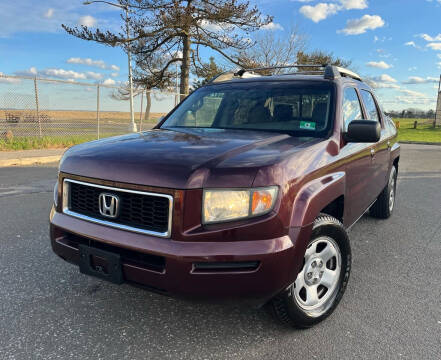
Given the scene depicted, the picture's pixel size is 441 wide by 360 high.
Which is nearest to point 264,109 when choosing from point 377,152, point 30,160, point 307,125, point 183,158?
point 307,125

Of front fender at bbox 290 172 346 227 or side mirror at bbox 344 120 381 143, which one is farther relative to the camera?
side mirror at bbox 344 120 381 143

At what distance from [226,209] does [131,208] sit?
586 mm

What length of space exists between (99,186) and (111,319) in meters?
1.01

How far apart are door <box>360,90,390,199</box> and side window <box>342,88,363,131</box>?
0.31 meters

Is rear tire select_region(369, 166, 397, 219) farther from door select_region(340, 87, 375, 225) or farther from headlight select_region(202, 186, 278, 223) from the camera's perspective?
headlight select_region(202, 186, 278, 223)

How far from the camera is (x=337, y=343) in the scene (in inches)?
92.7

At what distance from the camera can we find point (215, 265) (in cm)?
197

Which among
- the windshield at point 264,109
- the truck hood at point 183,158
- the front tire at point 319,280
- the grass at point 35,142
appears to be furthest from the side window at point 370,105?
the grass at point 35,142

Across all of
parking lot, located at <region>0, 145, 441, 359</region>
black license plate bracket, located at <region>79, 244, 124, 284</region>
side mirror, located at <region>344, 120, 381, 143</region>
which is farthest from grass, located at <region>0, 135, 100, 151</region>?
side mirror, located at <region>344, 120, 381, 143</region>

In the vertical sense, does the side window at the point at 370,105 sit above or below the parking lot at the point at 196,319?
above

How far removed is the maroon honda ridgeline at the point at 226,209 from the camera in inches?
78.1

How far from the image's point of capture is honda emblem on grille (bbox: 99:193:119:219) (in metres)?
2.20

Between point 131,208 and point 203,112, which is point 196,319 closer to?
point 131,208

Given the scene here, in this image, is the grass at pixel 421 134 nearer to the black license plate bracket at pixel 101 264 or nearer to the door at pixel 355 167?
the door at pixel 355 167
